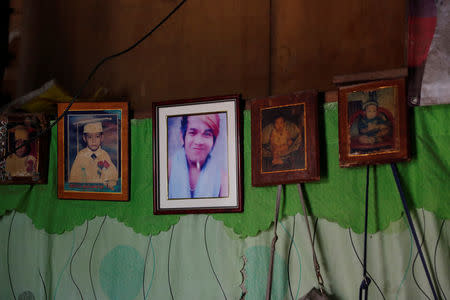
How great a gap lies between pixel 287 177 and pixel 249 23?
1.69ft

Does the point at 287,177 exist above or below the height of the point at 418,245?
above

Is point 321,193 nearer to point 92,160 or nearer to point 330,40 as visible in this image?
point 330,40

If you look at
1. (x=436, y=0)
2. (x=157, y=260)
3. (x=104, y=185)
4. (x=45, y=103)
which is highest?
(x=436, y=0)

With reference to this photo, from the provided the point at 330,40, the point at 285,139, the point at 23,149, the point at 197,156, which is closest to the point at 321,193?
the point at 285,139

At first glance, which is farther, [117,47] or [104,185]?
[117,47]

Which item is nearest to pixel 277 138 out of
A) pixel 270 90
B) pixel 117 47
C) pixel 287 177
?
pixel 287 177

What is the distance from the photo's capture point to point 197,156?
1.26m

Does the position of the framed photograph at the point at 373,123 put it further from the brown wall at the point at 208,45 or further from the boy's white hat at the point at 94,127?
the boy's white hat at the point at 94,127

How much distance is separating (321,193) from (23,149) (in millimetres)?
862

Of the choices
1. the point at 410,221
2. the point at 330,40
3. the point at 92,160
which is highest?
the point at 330,40

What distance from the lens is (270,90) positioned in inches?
54.2

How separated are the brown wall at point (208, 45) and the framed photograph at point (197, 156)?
0.17 meters

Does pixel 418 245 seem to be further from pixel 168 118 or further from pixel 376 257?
pixel 168 118

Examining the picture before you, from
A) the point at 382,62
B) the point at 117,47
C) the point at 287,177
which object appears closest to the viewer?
the point at 287,177
